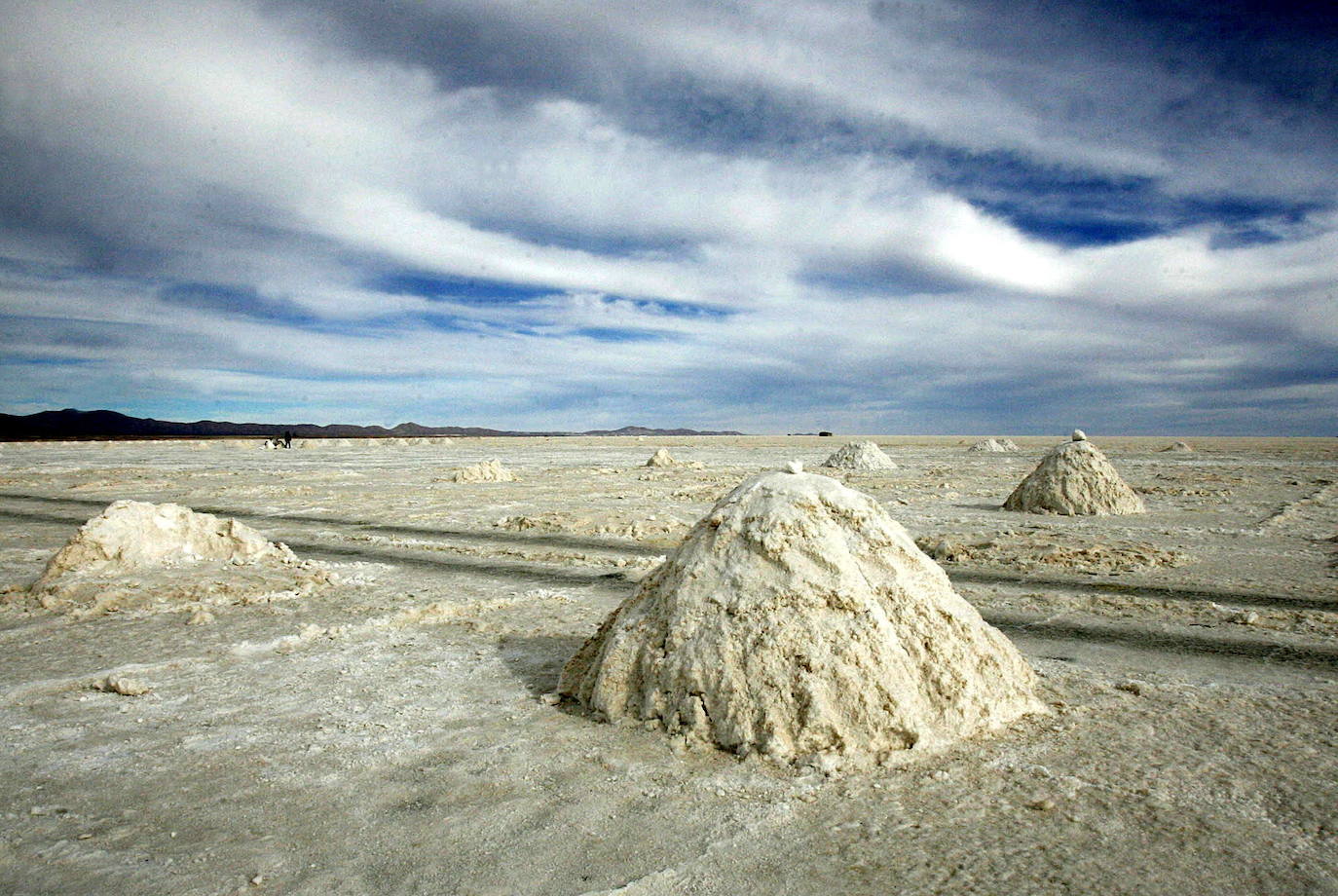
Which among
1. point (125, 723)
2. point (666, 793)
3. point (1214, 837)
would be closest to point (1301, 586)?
point (1214, 837)

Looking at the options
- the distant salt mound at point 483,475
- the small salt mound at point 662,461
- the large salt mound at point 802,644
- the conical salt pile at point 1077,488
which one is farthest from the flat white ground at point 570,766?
the small salt mound at point 662,461

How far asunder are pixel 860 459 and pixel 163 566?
16.4 m

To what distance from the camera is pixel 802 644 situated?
3.13 meters

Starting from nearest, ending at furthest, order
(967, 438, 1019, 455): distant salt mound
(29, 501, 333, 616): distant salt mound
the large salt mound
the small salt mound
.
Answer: the large salt mound
(29, 501, 333, 616): distant salt mound
the small salt mound
(967, 438, 1019, 455): distant salt mound

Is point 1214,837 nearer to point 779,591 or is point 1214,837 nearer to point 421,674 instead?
point 779,591

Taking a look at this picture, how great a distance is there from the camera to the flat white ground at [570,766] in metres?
2.28

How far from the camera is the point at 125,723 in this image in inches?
→ 136

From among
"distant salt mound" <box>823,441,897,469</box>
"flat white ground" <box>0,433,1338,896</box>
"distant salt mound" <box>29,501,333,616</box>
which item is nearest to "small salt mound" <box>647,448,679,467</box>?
"distant salt mound" <box>823,441,897,469</box>

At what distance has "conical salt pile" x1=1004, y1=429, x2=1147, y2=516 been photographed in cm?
1058

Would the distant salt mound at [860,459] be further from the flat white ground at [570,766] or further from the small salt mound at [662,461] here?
the flat white ground at [570,766]

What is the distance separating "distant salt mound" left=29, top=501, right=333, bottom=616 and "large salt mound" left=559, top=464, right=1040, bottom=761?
378cm

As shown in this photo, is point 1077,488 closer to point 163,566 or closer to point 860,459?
point 860,459

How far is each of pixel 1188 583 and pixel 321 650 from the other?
21.7 ft

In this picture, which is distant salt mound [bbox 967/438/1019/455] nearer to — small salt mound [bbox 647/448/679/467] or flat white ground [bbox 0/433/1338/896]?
small salt mound [bbox 647/448/679/467]
